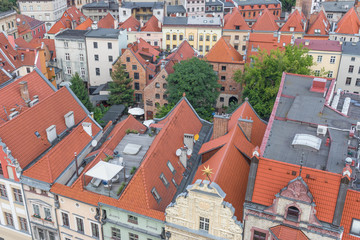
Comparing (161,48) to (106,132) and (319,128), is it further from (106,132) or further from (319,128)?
(319,128)

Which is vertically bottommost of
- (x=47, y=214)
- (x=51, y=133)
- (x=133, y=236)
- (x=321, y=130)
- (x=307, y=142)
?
(x=47, y=214)

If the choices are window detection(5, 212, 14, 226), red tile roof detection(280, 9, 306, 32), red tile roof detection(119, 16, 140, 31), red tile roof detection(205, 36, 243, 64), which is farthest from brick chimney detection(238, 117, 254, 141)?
red tile roof detection(119, 16, 140, 31)

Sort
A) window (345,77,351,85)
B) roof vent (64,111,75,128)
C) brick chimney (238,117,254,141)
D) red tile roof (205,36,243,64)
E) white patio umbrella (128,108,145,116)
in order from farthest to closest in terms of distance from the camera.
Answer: red tile roof (205,36,243,64) < white patio umbrella (128,108,145,116) < window (345,77,351,85) < roof vent (64,111,75,128) < brick chimney (238,117,254,141)

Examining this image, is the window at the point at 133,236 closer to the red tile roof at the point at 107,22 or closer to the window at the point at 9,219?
the window at the point at 9,219

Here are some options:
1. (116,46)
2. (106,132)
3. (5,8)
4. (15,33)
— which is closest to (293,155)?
(106,132)

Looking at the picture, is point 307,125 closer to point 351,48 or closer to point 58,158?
point 58,158

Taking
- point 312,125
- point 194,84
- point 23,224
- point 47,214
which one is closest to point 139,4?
point 194,84

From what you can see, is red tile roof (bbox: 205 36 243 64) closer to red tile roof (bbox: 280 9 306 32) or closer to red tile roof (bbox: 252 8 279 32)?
red tile roof (bbox: 252 8 279 32)
